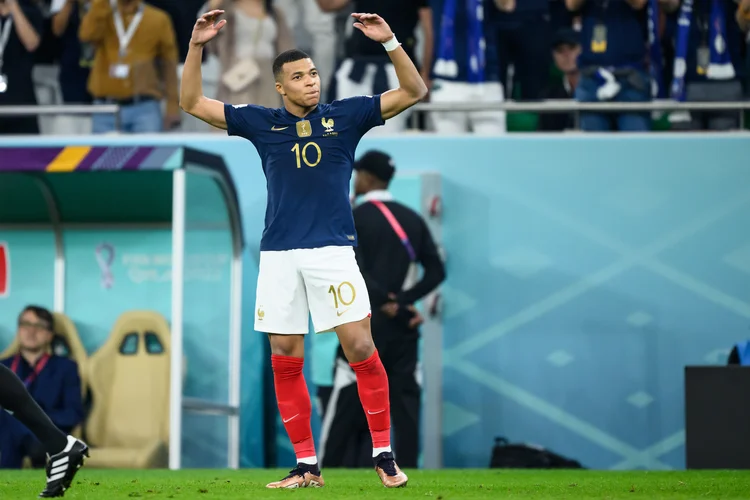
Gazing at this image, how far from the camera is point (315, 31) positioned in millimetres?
11852

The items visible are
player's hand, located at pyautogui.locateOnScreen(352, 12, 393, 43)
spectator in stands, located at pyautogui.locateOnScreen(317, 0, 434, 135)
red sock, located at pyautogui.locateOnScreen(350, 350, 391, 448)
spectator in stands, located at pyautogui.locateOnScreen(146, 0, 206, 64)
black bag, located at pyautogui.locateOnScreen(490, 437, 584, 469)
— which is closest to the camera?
player's hand, located at pyautogui.locateOnScreen(352, 12, 393, 43)

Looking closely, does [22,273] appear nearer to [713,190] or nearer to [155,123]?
[155,123]

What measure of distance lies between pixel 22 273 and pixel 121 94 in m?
1.82

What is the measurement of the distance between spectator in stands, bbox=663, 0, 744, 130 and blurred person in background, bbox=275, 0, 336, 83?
3012 millimetres

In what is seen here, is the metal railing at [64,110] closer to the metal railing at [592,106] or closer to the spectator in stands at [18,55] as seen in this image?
the spectator in stands at [18,55]

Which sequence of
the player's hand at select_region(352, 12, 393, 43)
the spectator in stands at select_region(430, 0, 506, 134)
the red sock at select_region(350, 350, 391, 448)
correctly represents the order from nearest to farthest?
the player's hand at select_region(352, 12, 393, 43) → the red sock at select_region(350, 350, 391, 448) → the spectator in stands at select_region(430, 0, 506, 134)

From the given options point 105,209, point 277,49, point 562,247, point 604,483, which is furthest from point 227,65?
point 604,483

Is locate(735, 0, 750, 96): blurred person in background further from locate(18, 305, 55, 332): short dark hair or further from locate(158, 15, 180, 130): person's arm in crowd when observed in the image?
locate(18, 305, 55, 332): short dark hair

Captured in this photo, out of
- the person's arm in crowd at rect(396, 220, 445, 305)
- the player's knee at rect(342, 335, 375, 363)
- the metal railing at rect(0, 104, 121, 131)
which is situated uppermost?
the metal railing at rect(0, 104, 121, 131)

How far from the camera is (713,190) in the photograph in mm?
11312

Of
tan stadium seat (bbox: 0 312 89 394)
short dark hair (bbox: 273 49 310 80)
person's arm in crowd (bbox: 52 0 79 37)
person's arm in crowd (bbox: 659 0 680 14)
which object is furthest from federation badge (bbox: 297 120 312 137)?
person's arm in crowd (bbox: 52 0 79 37)

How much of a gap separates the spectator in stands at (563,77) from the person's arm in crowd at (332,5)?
1.90 m

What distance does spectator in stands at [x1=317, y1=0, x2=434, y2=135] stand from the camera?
37.0ft

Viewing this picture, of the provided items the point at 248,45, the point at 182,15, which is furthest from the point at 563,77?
the point at 182,15
